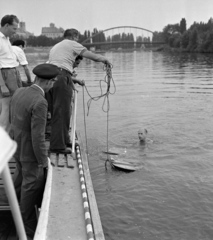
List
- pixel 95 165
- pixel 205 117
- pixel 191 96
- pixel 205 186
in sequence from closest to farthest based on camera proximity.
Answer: pixel 205 186 < pixel 95 165 < pixel 205 117 < pixel 191 96

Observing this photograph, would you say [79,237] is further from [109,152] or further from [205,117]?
[205,117]

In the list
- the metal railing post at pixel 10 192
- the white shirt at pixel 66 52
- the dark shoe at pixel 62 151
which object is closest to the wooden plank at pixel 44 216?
the dark shoe at pixel 62 151

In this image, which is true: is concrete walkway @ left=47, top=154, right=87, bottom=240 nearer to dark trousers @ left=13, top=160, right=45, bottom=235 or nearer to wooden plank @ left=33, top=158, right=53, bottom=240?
wooden plank @ left=33, top=158, right=53, bottom=240

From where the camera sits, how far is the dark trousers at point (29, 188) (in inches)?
206

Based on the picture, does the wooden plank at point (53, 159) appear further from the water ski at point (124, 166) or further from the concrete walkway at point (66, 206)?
the water ski at point (124, 166)

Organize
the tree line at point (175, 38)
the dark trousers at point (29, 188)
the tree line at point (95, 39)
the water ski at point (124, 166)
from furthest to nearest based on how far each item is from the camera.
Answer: the tree line at point (95, 39) → the tree line at point (175, 38) → the water ski at point (124, 166) → the dark trousers at point (29, 188)

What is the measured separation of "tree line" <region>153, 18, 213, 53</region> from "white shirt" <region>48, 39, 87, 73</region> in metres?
98.6

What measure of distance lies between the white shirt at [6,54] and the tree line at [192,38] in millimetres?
98870

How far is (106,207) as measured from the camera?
8266mm

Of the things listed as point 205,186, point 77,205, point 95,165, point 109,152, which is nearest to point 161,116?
point 109,152

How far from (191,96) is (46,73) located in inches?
833

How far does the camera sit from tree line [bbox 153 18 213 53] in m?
102

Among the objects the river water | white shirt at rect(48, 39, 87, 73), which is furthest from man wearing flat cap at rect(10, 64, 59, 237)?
the river water

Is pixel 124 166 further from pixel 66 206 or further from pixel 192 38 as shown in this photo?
pixel 192 38
